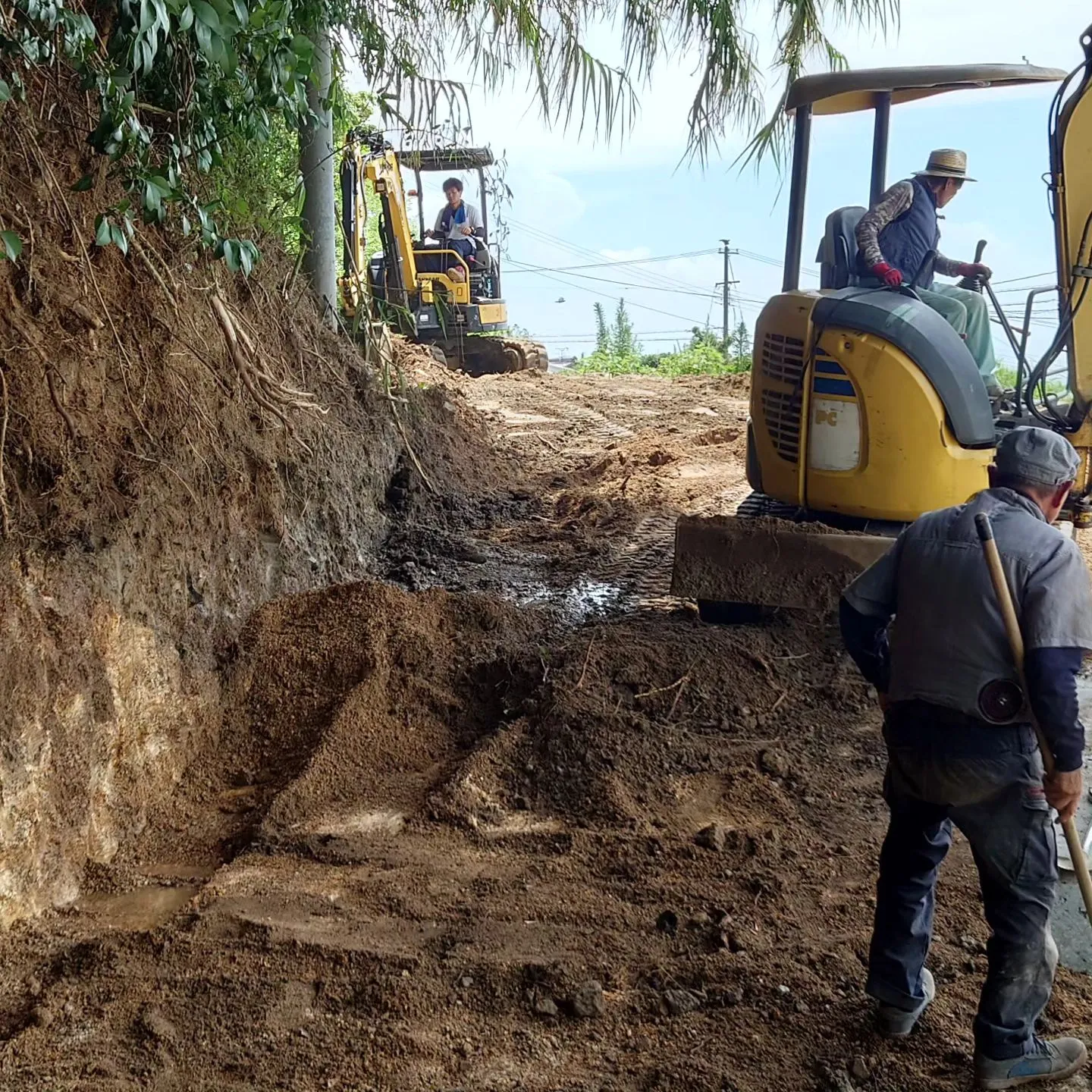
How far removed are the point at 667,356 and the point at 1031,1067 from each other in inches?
821

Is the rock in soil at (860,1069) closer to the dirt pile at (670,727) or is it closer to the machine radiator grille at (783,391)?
the dirt pile at (670,727)

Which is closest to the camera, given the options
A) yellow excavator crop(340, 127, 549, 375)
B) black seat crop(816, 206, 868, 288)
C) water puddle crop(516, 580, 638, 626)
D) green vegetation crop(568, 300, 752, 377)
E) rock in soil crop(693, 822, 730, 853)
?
rock in soil crop(693, 822, 730, 853)

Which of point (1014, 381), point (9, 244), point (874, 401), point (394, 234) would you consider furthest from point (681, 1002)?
point (394, 234)

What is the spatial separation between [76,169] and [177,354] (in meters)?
0.88

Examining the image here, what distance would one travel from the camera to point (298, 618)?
18.7 feet

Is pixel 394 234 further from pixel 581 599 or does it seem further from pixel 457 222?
pixel 581 599

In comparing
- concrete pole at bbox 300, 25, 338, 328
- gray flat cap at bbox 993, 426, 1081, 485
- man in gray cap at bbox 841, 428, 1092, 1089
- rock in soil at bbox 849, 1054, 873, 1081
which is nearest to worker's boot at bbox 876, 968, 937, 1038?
man in gray cap at bbox 841, 428, 1092, 1089

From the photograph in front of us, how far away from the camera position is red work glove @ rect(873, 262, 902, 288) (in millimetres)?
5355

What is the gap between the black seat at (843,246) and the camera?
18.9 feet

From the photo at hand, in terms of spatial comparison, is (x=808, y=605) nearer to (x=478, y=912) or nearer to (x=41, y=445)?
(x=478, y=912)

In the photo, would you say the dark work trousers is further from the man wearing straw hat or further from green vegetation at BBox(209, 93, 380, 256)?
green vegetation at BBox(209, 93, 380, 256)

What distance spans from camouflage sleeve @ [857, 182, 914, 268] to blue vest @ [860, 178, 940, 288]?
0.05 meters

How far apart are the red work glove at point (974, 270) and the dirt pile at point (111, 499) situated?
3.44m

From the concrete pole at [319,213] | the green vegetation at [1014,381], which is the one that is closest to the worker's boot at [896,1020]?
the green vegetation at [1014,381]
